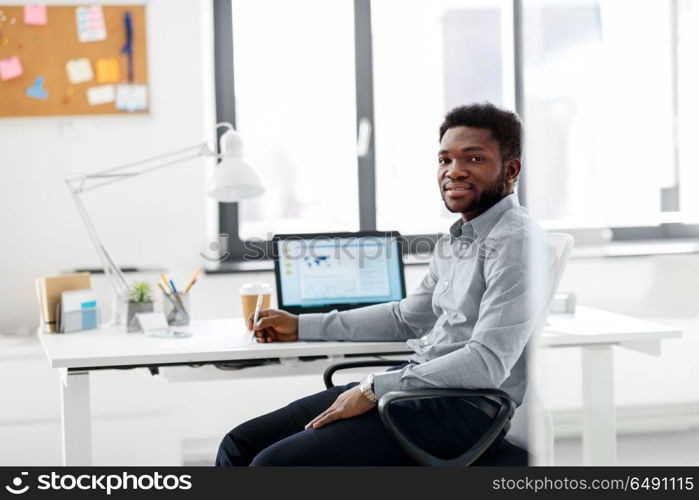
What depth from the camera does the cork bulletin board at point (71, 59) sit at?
293 cm

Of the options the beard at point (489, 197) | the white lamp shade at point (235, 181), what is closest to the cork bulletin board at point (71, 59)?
the white lamp shade at point (235, 181)

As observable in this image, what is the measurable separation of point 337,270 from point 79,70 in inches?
57.7

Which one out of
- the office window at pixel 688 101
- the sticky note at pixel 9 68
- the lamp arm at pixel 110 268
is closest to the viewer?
the office window at pixel 688 101

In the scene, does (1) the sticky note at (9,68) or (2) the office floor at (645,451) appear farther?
(1) the sticky note at (9,68)

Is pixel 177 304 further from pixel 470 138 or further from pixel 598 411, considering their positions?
pixel 598 411

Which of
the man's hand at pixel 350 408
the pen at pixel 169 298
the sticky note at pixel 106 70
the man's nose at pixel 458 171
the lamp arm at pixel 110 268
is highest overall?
the sticky note at pixel 106 70

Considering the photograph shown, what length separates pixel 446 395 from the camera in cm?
145

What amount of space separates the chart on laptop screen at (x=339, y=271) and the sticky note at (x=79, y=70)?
4.23ft

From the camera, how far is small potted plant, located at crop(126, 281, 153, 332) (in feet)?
7.33

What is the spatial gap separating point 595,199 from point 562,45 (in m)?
0.19

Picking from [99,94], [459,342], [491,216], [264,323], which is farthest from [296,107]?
[459,342]

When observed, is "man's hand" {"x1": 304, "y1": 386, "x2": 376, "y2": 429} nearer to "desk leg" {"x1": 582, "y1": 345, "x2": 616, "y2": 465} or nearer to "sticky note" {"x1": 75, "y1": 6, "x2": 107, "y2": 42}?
"desk leg" {"x1": 582, "y1": 345, "x2": 616, "y2": 465}

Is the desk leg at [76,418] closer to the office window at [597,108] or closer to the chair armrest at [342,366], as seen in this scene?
the chair armrest at [342,366]

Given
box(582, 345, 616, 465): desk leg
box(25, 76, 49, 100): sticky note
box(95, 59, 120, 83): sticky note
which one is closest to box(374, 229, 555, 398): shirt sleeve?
box(582, 345, 616, 465): desk leg
